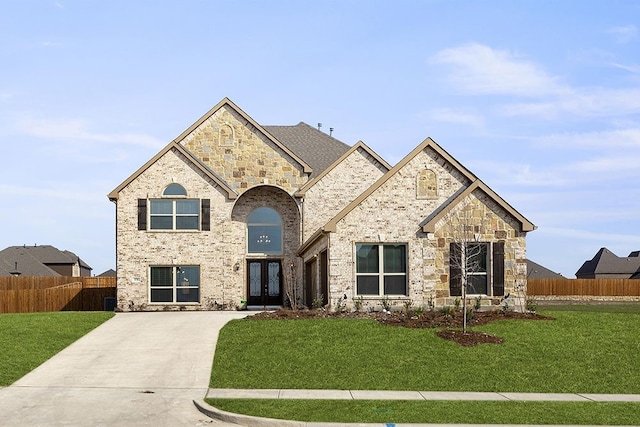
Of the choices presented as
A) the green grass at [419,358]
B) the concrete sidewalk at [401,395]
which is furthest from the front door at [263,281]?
the concrete sidewalk at [401,395]

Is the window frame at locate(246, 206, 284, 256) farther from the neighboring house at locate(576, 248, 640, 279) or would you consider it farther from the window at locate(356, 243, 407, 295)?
the neighboring house at locate(576, 248, 640, 279)

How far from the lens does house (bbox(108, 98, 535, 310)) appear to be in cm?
2852

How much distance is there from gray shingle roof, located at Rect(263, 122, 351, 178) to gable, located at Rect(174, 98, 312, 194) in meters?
1.74

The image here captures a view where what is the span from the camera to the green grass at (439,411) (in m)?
14.2

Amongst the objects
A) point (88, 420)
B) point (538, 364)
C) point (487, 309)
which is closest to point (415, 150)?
point (487, 309)

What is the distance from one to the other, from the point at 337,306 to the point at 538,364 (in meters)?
9.35

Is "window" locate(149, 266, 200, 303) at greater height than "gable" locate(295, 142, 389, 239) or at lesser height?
lesser

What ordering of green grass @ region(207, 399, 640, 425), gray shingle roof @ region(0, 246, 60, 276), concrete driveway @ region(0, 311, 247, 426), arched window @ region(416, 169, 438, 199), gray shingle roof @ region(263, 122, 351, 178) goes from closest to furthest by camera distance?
green grass @ region(207, 399, 640, 425) → concrete driveway @ region(0, 311, 247, 426) → arched window @ region(416, 169, 438, 199) → gray shingle roof @ region(263, 122, 351, 178) → gray shingle roof @ region(0, 246, 60, 276)

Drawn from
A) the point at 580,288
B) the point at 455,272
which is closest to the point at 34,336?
the point at 455,272

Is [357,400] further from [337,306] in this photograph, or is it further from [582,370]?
[337,306]

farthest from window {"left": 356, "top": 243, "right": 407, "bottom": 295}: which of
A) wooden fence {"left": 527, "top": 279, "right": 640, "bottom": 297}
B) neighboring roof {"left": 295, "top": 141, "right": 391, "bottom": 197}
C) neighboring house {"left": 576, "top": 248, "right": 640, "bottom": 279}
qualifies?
neighboring house {"left": 576, "top": 248, "right": 640, "bottom": 279}

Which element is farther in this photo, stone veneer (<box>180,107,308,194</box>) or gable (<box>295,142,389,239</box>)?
gable (<box>295,142,389,239</box>)

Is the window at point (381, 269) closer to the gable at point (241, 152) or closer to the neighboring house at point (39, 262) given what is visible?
the gable at point (241, 152)

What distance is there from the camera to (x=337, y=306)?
2820 centimetres
